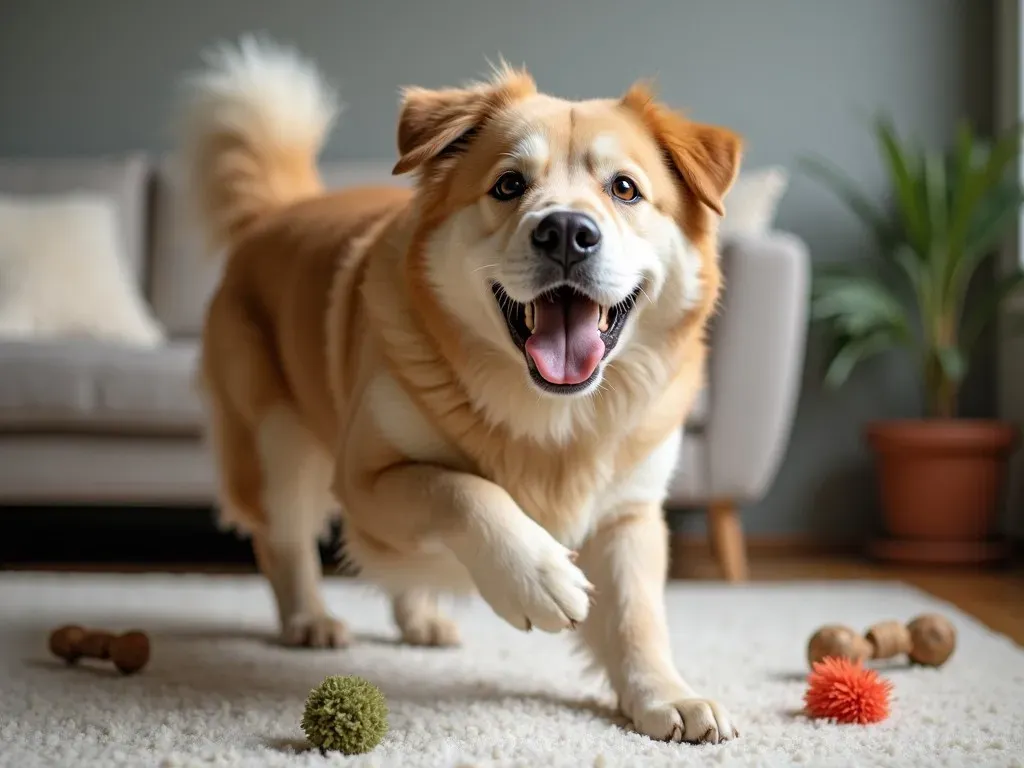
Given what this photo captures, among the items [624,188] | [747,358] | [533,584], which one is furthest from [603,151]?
[747,358]

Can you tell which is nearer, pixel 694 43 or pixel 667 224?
pixel 667 224

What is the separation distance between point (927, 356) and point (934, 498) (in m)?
0.44

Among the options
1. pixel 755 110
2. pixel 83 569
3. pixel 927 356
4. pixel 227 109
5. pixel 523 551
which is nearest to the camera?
pixel 523 551

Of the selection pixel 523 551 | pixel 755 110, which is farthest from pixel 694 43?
pixel 523 551

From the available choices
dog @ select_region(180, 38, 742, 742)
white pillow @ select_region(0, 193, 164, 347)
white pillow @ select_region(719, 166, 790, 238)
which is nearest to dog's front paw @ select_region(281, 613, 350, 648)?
dog @ select_region(180, 38, 742, 742)

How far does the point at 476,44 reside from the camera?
13.8 feet

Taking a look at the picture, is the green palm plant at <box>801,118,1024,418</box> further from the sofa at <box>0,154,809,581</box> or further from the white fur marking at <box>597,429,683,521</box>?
the white fur marking at <box>597,429,683,521</box>

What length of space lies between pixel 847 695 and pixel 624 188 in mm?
722

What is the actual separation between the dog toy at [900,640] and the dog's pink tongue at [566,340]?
66cm

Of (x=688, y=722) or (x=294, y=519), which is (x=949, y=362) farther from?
(x=688, y=722)

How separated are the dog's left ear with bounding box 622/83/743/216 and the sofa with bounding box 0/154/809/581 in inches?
55.7

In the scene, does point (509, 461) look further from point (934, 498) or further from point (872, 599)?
point (934, 498)

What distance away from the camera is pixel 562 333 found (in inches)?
59.1

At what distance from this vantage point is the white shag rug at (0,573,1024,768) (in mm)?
1390
